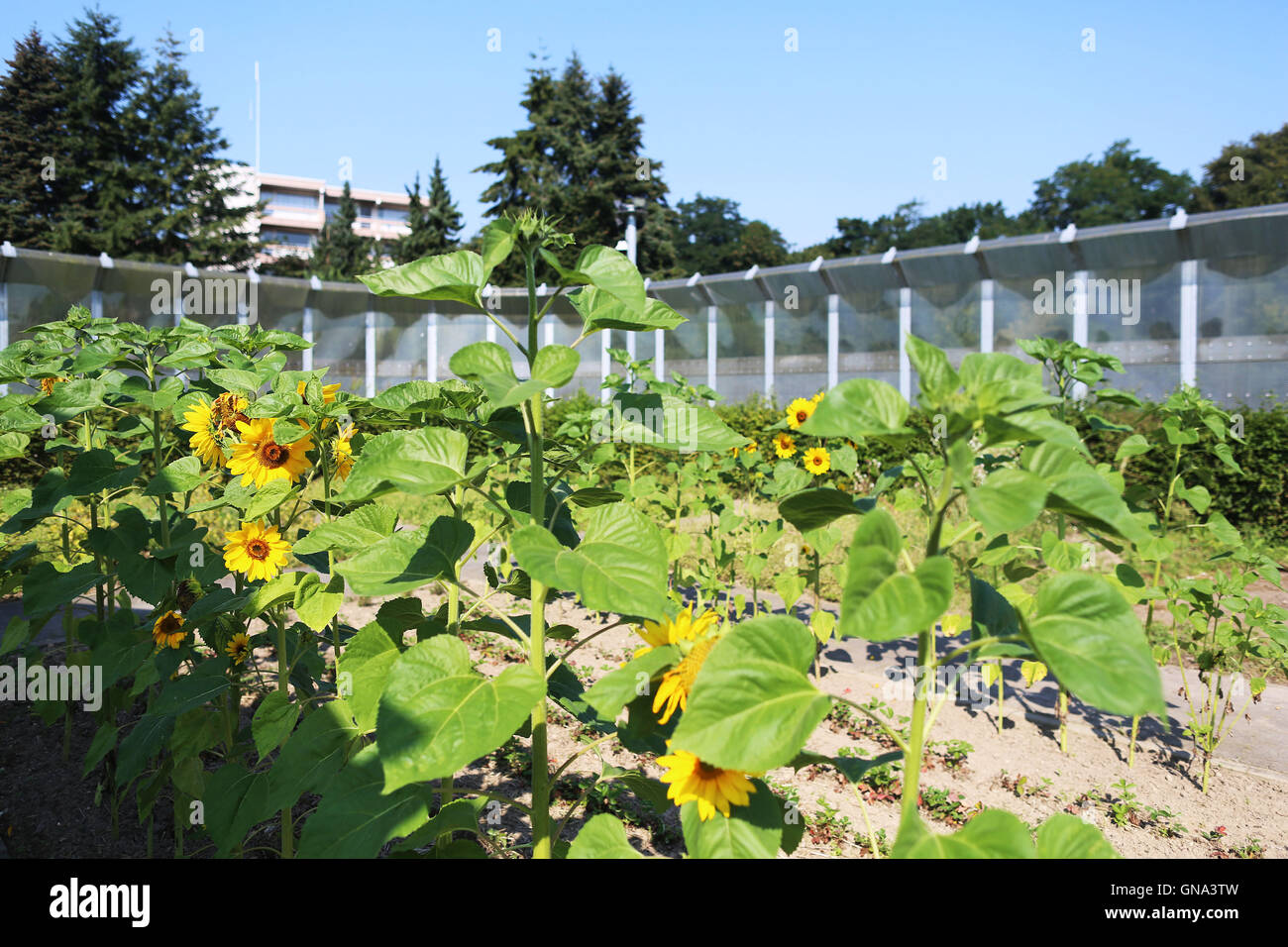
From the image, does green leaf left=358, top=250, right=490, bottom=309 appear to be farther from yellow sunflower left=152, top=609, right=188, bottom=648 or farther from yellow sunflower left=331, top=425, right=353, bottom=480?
yellow sunflower left=152, top=609, right=188, bottom=648

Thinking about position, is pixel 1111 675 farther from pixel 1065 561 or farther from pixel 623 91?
pixel 623 91

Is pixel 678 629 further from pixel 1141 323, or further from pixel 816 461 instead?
pixel 1141 323

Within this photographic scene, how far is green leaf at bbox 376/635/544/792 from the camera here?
944 millimetres

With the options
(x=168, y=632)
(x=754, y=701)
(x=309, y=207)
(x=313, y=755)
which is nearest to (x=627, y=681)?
(x=754, y=701)

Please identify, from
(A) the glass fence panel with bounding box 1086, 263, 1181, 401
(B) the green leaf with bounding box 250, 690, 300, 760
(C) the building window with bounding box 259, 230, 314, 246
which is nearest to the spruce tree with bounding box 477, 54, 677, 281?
(A) the glass fence panel with bounding box 1086, 263, 1181, 401

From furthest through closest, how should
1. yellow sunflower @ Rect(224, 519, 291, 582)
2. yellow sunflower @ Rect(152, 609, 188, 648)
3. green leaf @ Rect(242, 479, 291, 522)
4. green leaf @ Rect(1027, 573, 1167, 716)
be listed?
yellow sunflower @ Rect(152, 609, 188, 648), yellow sunflower @ Rect(224, 519, 291, 582), green leaf @ Rect(242, 479, 291, 522), green leaf @ Rect(1027, 573, 1167, 716)

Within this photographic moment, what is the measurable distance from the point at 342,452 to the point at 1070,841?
172 centimetres

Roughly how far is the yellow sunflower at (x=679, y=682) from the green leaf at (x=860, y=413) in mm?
349

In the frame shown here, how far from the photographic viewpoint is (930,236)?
52.3 m

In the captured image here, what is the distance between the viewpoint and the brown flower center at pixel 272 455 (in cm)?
189

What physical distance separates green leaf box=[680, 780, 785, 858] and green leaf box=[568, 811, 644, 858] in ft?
0.35
